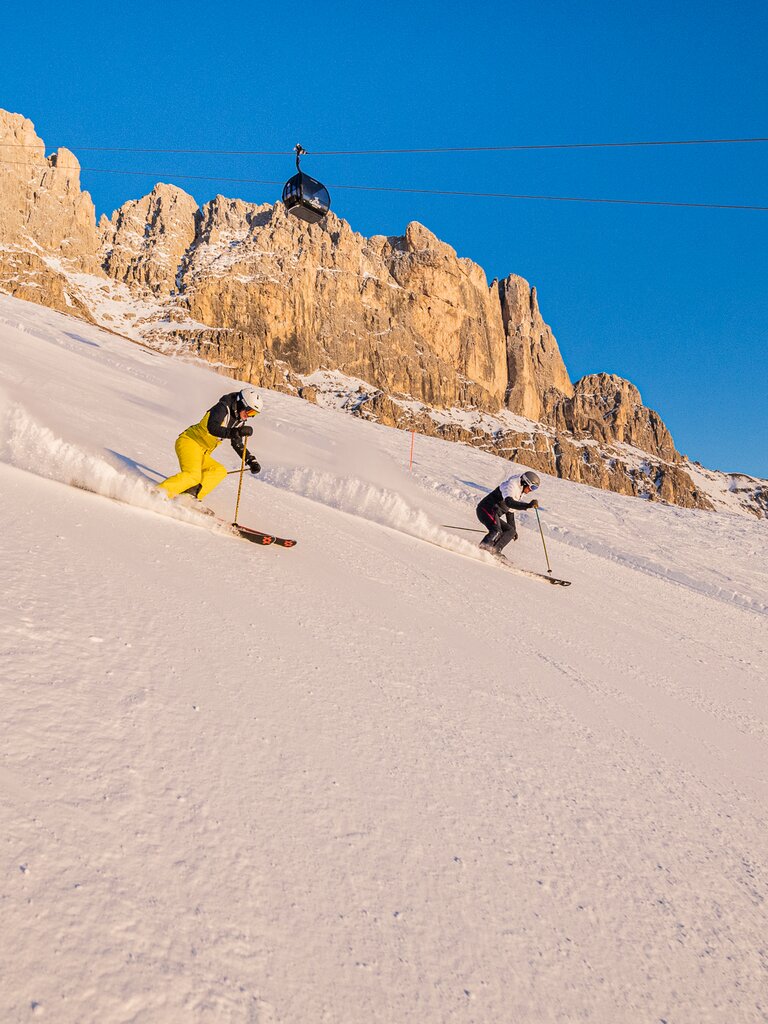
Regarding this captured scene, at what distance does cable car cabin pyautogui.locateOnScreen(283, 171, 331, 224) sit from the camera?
1389cm

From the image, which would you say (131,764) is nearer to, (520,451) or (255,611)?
(255,611)

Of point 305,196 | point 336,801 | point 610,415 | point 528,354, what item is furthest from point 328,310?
point 336,801

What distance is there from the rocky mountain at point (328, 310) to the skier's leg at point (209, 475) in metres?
114

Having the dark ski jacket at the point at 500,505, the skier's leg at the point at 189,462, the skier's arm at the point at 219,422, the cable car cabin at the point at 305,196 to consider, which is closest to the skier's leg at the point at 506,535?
the dark ski jacket at the point at 500,505

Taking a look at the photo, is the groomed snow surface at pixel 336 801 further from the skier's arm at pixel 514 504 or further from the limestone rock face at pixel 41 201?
the limestone rock face at pixel 41 201

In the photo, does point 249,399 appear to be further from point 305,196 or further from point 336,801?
point 305,196

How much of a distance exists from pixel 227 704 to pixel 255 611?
115cm

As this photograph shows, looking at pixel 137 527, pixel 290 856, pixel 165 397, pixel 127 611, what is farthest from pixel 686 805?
pixel 165 397

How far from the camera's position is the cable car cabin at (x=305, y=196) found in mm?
13889

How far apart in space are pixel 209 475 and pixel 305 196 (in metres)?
10.5

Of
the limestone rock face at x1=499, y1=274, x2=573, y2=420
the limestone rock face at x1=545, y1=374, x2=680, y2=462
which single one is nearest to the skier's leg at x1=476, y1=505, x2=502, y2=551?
the limestone rock face at x1=499, y1=274, x2=573, y2=420

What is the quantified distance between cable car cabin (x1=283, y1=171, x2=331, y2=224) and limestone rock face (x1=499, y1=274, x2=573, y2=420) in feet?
519

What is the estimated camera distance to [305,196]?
13.9 m

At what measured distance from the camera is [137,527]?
443 centimetres
